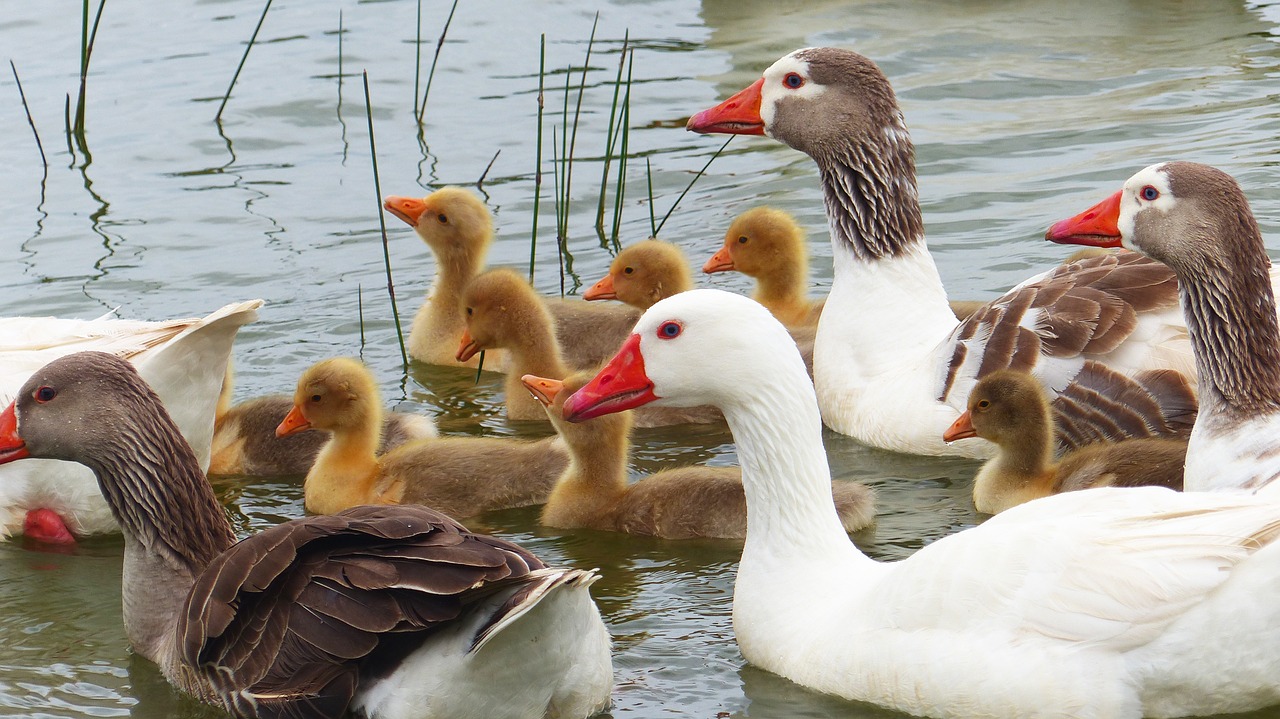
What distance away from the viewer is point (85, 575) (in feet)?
25.0

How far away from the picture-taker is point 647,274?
976cm

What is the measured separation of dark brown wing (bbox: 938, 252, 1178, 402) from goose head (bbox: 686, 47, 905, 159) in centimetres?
139

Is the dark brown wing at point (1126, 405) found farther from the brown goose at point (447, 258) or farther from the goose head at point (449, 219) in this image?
the goose head at point (449, 219)

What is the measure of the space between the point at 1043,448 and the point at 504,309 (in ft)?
10.4

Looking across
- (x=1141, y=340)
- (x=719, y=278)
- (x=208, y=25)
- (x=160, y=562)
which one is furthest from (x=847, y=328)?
(x=208, y=25)

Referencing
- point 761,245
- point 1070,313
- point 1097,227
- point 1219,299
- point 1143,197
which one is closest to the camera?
point 1219,299

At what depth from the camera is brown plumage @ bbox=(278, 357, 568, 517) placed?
26.3 feet

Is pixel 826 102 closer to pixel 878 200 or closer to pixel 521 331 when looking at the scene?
pixel 878 200

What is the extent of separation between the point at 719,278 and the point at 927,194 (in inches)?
81.6

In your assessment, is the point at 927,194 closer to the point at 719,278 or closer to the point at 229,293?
the point at 719,278

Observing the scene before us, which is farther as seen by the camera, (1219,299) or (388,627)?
(1219,299)

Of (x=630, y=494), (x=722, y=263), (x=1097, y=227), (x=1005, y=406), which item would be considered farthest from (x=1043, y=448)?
(x=722, y=263)

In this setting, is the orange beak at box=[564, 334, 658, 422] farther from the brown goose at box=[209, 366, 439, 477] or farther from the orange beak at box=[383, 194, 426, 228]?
the orange beak at box=[383, 194, 426, 228]

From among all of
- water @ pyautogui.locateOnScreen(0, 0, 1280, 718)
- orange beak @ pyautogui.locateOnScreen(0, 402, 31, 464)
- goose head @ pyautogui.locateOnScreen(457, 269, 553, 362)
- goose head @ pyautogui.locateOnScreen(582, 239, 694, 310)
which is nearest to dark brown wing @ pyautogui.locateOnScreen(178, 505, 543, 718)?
water @ pyautogui.locateOnScreen(0, 0, 1280, 718)
